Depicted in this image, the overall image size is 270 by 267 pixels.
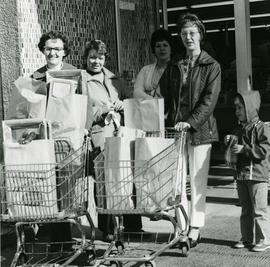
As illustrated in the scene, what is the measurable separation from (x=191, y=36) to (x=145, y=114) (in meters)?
0.94

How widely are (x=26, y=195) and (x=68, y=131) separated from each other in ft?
2.26

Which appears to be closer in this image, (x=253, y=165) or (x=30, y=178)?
(x=30, y=178)

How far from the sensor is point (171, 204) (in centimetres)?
559

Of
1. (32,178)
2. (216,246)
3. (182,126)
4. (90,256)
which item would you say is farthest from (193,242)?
(32,178)

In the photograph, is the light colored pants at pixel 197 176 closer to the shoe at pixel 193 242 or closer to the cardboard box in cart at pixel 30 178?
the shoe at pixel 193 242

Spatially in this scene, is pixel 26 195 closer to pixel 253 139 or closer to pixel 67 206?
pixel 67 206

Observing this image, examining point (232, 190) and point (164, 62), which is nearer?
point (164, 62)

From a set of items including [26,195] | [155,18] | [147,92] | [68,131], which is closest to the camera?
[26,195]

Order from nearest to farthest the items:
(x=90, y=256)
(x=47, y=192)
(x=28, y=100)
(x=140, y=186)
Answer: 1. (x=47, y=192)
2. (x=140, y=186)
3. (x=28, y=100)
4. (x=90, y=256)

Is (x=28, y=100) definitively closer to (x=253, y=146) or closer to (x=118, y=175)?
(x=118, y=175)

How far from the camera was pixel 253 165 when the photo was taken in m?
6.09

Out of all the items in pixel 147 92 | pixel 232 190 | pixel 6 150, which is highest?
pixel 147 92

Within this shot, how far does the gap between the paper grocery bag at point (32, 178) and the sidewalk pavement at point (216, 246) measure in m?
1.02

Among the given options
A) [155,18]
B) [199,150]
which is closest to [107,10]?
[155,18]
